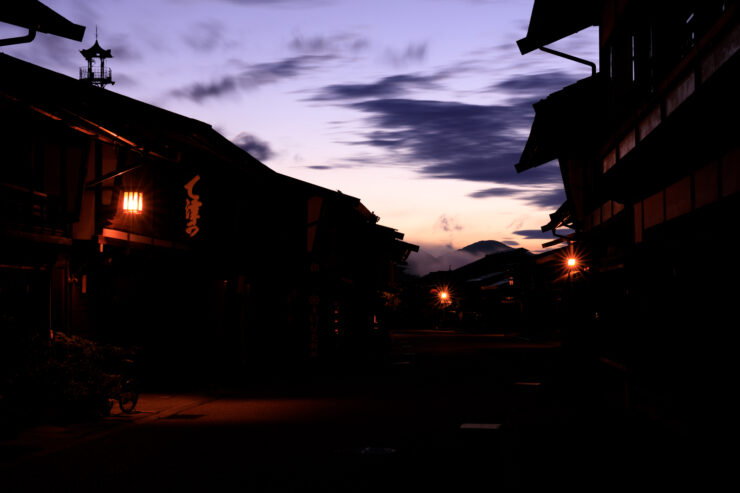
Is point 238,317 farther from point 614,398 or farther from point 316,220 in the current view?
point 614,398

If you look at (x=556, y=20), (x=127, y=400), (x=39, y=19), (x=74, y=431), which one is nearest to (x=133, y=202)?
(x=39, y=19)

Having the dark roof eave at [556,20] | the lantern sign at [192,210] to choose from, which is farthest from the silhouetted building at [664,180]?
the lantern sign at [192,210]

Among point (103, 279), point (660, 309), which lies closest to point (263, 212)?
point (103, 279)

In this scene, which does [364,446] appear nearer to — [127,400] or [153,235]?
[127,400]

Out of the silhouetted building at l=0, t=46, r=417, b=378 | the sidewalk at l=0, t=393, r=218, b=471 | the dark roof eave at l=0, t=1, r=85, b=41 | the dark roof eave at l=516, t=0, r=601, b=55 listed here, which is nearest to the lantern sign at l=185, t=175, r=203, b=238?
the silhouetted building at l=0, t=46, r=417, b=378

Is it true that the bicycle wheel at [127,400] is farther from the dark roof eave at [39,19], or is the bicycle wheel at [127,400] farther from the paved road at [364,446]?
the dark roof eave at [39,19]

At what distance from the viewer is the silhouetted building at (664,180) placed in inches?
431

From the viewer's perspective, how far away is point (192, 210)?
86.3 feet

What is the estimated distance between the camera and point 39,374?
52.3 ft

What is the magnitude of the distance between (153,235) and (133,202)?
2.67 metres

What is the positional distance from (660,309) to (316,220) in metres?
24.6

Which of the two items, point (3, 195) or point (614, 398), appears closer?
point (3, 195)

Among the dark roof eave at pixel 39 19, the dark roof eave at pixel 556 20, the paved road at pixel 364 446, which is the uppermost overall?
the dark roof eave at pixel 556 20

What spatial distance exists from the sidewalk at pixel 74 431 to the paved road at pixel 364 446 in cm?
4
